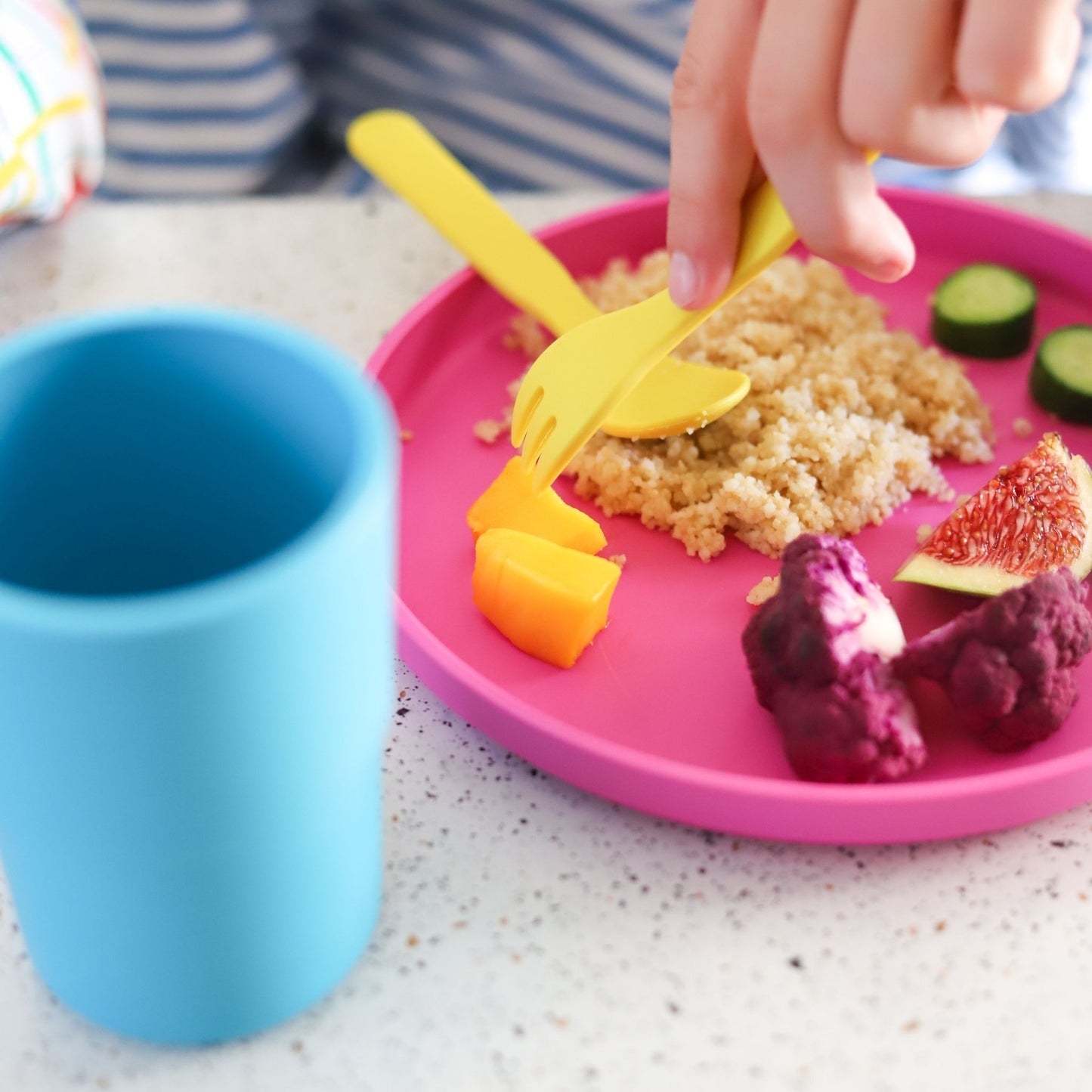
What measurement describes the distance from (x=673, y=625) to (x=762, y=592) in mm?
67

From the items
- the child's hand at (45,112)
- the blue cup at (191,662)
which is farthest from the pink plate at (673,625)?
the child's hand at (45,112)

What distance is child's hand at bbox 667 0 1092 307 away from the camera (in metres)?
0.64

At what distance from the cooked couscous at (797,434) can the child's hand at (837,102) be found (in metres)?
0.18

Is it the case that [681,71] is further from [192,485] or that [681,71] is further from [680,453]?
[192,485]

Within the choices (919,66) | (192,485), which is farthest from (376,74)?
(192,485)

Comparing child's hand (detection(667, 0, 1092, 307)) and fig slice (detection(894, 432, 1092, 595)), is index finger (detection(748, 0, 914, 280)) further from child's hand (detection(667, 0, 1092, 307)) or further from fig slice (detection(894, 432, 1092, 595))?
fig slice (detection(894, 432, 1092, 595))

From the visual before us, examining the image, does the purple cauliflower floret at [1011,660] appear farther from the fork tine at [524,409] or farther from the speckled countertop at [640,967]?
the fork tine at [524,409]

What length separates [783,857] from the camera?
0.69 metres

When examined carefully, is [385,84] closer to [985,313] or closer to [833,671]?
[985,313]

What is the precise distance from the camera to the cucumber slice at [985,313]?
3.45 ft

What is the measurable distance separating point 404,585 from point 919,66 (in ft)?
1.50

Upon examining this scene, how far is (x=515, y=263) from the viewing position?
3.58 ft

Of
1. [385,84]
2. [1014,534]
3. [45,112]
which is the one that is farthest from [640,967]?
[385,84]

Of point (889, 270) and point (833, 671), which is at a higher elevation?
point (889, 270)
